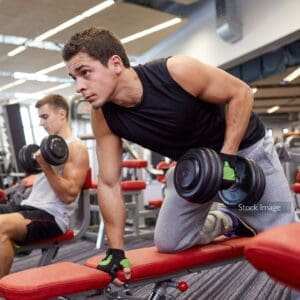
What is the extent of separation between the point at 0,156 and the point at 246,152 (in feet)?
16.1

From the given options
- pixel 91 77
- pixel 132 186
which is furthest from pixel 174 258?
pixel 132 186

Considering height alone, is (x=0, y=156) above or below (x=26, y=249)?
above

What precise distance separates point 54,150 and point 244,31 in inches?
152

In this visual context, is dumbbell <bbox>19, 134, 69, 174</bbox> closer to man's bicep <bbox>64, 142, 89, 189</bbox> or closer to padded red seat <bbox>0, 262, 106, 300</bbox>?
man's bicep <bbox>64, 142, 89, 189</bbox>

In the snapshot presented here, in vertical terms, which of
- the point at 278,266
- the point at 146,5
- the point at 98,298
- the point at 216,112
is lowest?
the point at 98,298

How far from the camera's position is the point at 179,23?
611 cm

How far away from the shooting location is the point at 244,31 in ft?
17.1

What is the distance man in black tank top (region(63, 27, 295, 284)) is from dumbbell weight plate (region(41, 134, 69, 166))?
A: 0.47 m

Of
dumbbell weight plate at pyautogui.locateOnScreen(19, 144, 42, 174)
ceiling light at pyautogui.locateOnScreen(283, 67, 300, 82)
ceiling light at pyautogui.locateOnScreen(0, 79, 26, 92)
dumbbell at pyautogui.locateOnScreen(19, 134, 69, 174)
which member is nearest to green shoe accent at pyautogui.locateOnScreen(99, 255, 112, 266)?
dumbbell at pyautogui.locateOnScreen(19, 134, 69, 174)

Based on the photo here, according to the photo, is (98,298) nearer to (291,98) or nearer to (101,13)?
(101,13)

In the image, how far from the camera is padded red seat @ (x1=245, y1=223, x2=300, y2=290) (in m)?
0.54

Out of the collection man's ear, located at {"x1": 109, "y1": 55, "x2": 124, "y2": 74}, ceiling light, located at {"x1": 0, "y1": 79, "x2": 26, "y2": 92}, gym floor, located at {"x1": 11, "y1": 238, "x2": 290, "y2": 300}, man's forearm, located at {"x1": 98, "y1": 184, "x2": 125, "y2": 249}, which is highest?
ceiling light, located at {"x1": 0, "y1": 79, "x2": 26, "y2": 92}

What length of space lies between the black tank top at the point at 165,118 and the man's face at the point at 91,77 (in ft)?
0.47

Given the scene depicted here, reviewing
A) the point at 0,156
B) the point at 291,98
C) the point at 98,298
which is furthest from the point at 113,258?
the point at 291,98
